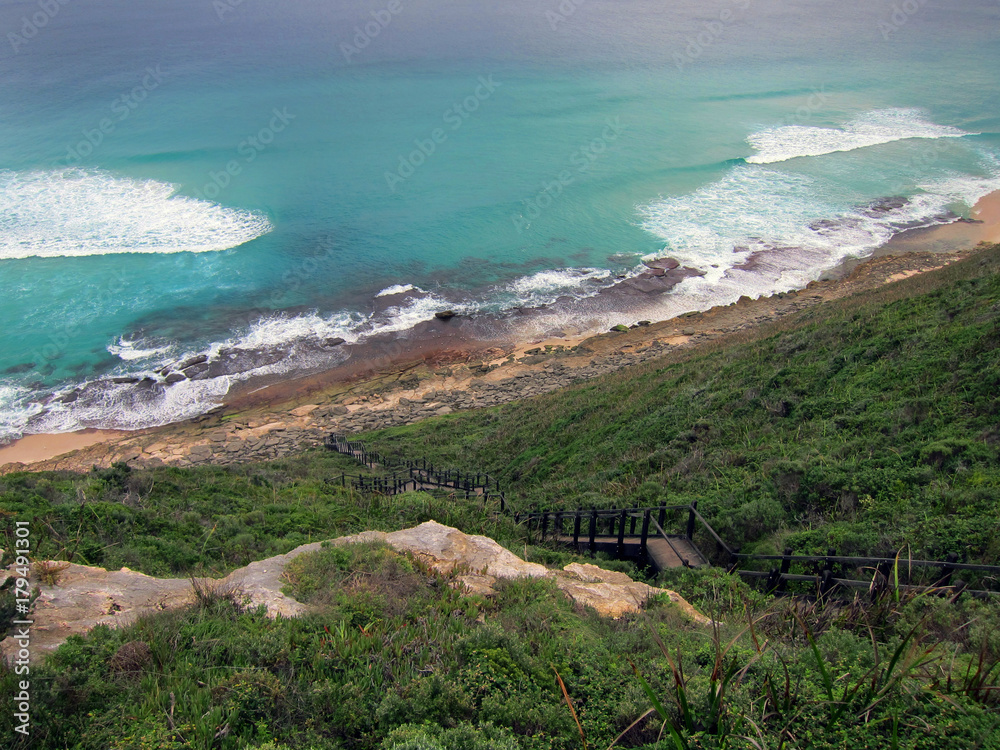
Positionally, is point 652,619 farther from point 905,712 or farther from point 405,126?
point 405,126

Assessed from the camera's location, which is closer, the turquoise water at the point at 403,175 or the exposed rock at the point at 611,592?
the exposed rock at the point at 611,592

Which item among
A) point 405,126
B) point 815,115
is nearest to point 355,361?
point 405,126

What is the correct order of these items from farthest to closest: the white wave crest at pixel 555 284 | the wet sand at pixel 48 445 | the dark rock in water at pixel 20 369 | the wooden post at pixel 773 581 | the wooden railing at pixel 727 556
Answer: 1. the white wave crest at pixel 555 284
2. the dark rock in water at pixel 20 369
3. the wet sand at pixel 48 445
4. the wooden post at pixel 773 581
5. the wooden railing at pixel 727 556

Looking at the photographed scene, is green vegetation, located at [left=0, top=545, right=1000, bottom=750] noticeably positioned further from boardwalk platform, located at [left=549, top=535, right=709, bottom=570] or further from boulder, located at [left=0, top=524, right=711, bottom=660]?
boardwalk platform, located at [left=549, top=535, right=709, bottom=570]

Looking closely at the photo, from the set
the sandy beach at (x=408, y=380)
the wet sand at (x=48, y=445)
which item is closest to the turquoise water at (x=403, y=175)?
the wet sand at (x=48, y=445)

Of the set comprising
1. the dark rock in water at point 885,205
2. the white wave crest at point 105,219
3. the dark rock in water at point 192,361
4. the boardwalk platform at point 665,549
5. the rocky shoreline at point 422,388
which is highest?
the white wave crest at point 105,219

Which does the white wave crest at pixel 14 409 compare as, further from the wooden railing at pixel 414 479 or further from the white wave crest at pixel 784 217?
the white wave crest at pixel 784 217
